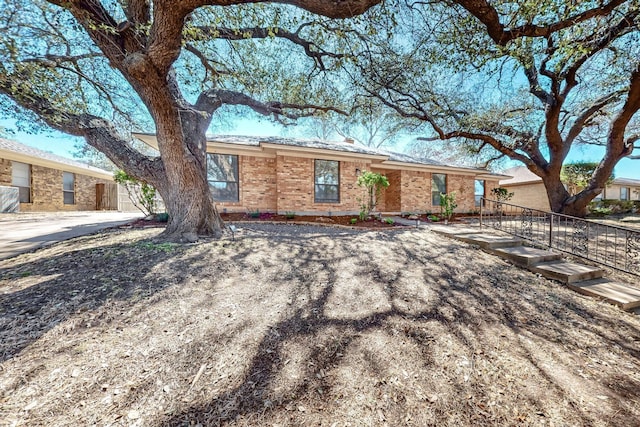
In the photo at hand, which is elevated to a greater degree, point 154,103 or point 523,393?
point 154,103

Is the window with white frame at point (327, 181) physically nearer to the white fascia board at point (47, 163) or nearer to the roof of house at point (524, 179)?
the white fascia board at point (47, 163)

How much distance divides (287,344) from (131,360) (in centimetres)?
111

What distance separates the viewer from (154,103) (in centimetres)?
403

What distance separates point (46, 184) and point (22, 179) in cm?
102

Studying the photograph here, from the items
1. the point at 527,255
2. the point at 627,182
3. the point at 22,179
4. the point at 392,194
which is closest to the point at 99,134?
the point at 527,255

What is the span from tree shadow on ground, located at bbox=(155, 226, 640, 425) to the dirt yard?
0.01 m

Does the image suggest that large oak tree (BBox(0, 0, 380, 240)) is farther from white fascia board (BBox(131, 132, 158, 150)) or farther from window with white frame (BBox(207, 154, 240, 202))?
window with white frame (BBox(207, 154, 240, 202))

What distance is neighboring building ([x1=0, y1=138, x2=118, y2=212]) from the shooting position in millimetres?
10664

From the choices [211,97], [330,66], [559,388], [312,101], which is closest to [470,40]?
[330,66]

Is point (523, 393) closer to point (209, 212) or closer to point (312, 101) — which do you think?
point (209, 212)

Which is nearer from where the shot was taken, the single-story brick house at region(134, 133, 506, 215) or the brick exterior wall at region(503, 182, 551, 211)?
the single-story brick house at region(134, 133, 506, 215)

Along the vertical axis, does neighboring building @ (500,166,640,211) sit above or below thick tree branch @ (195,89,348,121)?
below

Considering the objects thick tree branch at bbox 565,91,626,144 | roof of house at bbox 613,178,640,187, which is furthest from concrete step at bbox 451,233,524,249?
roof of house at bbox 613,178,640,187

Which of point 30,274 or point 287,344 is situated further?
point 30,274
